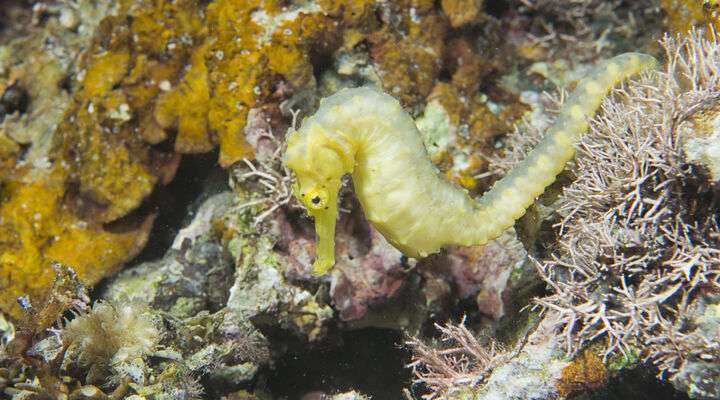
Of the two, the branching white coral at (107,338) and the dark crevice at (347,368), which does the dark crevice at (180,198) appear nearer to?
the branching white coral at (107,338)

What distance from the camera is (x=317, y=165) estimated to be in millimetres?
2939

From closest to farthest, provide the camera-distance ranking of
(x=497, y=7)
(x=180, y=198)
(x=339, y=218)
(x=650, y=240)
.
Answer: (x=650, y=240) < (x=339, y=218) < (x=180, y=198) < (x=497, y=7)

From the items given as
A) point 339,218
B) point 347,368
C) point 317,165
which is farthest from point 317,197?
point 347,368

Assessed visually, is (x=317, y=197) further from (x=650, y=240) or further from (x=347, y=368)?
(x=347, y=368)

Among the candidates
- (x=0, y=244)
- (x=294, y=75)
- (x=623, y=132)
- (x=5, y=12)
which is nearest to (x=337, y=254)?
(x=294, y=75)

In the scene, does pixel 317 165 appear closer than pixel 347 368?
Yes

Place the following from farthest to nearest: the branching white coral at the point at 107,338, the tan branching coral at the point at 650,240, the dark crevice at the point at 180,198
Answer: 1. the dark crevice at the point at 180,198
2. the branching white coral at the point at 107,338
3. the tan branching coral at the point at 650,240

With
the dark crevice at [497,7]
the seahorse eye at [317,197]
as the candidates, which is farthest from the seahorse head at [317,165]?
the dark crevice at [497,7]

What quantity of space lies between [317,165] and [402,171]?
0.54 meters

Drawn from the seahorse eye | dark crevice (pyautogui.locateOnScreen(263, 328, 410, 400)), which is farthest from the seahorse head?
dark crevice (pyautogui.locateOnScreen(263, 328, 410, 400))

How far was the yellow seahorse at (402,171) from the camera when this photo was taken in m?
2.97

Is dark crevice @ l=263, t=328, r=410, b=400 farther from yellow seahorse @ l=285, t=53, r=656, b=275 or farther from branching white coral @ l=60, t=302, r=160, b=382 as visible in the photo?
yellow seahorse @ l=285, t=53, r=656, b=275

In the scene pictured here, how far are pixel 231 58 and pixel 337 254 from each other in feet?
5.93

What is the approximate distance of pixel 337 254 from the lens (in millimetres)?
4102
